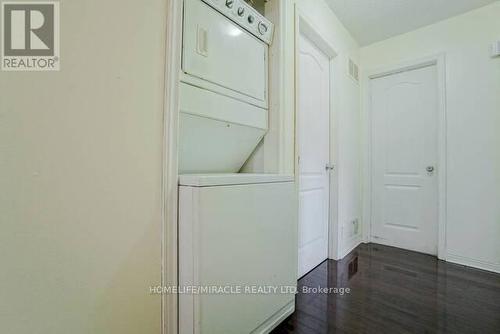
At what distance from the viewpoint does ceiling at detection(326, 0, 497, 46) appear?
6.79 ft

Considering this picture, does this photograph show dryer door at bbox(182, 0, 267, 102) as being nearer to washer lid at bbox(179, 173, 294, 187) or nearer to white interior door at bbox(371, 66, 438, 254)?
washer lid at bbox(179, 173, 294, 187)

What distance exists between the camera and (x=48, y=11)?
28.2 inches

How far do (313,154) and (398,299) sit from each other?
122 centimetres

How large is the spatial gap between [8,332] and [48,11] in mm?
936

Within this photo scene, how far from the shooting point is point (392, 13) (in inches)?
87.0

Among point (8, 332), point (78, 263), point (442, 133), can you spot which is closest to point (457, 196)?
point (442, 133)

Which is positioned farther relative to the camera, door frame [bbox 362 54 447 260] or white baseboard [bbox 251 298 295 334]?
door frame [bbox 362 54 447 260]

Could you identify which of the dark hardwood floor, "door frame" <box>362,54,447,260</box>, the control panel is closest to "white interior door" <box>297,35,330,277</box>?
the dark hardwood floor

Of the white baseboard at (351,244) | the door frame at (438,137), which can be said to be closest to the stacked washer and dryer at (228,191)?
the white baseboard at (351,244)

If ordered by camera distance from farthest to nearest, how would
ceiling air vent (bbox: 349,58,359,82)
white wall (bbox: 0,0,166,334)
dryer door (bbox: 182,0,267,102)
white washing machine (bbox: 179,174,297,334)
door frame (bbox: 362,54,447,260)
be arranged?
ceiling air vent (bbox: 349,58,359,82)
door frame (bbox: 362,54,447,260)
dryer door (bbox: 182,0,267,102)
white washing machine (bbox: 179,174,297,334)
white wall (bbox: 0,0,166,334)

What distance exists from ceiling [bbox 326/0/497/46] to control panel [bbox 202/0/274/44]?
1.06 metres

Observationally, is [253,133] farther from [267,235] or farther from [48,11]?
[48,11]

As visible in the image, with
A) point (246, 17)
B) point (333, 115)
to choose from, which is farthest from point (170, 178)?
point (333, 115)

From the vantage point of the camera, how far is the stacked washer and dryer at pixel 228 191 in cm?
92
